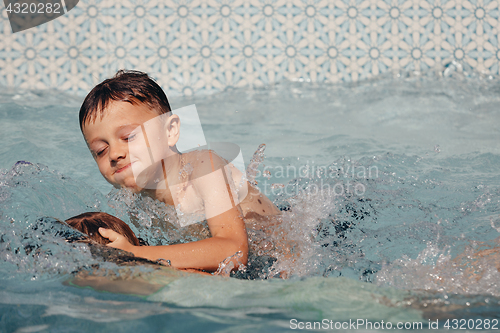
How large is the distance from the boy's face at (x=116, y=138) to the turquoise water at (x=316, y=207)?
0.27 metres

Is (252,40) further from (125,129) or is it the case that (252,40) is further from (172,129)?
(125,129)

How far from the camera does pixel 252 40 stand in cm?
508

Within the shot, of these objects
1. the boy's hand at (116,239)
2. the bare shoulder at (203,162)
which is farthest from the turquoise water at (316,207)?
the bare shoulder at (203,162)

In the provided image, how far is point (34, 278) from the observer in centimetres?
131

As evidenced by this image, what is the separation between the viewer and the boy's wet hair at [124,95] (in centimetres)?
166

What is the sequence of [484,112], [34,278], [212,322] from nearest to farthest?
[212,322] → [34,278] → [484,112]

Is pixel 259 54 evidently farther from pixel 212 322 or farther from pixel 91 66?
pixel 212 322

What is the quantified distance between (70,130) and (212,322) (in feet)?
10.7

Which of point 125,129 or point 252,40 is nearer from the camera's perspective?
point 125,129

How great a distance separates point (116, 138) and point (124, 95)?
0.18 m

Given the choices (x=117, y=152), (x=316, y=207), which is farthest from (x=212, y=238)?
(x=316, y=207)

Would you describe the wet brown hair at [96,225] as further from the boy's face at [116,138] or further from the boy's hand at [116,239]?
the boy's face at [116,138]

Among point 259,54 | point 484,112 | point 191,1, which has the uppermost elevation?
point 191,1

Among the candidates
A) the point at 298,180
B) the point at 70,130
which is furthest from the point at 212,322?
the point at 70,130
